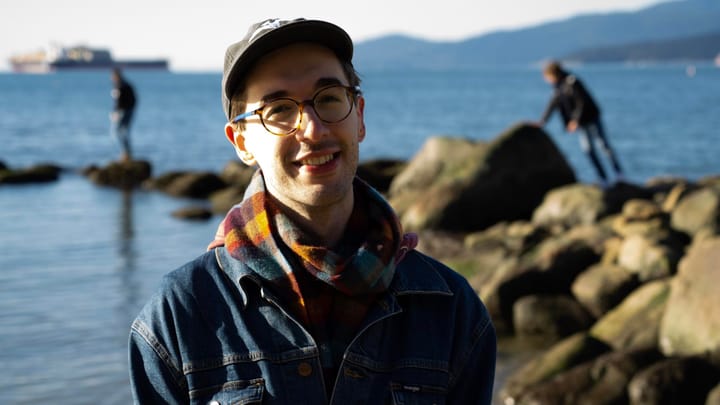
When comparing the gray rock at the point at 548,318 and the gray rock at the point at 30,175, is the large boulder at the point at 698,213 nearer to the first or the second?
the gray rock at the point at 548,318

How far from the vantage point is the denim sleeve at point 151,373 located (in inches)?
90.8

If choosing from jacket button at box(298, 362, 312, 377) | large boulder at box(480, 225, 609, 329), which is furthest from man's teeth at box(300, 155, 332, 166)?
large boulder at box(480, 225, 609, 329)

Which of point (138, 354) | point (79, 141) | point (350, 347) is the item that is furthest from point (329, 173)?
point (79, 141)

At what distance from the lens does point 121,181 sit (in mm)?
21797

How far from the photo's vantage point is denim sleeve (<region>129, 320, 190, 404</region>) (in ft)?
7.57

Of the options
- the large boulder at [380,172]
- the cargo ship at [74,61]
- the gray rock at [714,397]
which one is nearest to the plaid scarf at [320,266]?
the gray rock at [714,397]

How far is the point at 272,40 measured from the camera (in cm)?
231

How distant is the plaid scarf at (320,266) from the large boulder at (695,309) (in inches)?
223

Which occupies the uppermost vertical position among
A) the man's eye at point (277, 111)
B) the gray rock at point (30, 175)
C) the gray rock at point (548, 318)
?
the man's eye at point (277, 111)

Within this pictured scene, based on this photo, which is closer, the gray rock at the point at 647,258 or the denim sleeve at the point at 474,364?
the denim sleeve at the point at 474,364

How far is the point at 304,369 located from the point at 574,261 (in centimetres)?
837

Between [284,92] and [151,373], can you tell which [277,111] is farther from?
[151,373]

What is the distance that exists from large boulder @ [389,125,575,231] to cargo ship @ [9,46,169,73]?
140 meters

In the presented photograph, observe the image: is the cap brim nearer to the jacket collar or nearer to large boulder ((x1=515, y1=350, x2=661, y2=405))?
the jacket collar
